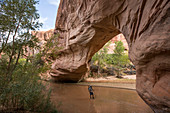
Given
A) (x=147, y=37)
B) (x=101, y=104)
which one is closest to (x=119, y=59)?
(x=101, y=104)

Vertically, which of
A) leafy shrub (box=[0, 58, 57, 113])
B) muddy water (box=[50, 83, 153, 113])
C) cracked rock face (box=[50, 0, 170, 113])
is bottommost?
muddy water (box=[50, 83, 153, 113])

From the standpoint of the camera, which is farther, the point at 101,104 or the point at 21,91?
the point at 101,104

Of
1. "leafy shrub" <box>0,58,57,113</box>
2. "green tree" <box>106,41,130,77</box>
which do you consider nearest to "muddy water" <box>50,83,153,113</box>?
"leafy shrub" <box>0,58,57,113</box>

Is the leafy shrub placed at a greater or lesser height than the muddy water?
greater

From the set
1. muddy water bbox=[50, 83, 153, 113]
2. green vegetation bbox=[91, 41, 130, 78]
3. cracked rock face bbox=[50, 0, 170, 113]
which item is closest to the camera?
cracked rock face bbox=[50, 0, 170, 113]

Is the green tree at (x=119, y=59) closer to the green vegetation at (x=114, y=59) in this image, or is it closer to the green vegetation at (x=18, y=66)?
the green vegetation at (x=114, y=59)

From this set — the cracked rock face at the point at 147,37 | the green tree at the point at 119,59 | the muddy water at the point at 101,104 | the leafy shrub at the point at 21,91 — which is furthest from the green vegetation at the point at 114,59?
the leafy shrub at the point at 21,91

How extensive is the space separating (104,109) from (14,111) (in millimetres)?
3706

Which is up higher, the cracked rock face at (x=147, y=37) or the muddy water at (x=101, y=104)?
the cracked rock face at (x=147, y=37)

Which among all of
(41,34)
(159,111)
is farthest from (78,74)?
(41,34)

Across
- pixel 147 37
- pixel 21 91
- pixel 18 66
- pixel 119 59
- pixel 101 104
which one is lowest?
pixel 101 104

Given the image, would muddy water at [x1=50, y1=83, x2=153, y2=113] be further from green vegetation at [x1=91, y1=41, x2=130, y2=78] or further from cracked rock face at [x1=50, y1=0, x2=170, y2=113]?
green vegetation at [x1=91, y1=41, x2=130, y2=78]

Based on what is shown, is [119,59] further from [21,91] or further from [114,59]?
[21,91]

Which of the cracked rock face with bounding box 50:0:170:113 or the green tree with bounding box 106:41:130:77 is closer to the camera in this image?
the cracked rock face with bounding box 50:0:170:113
